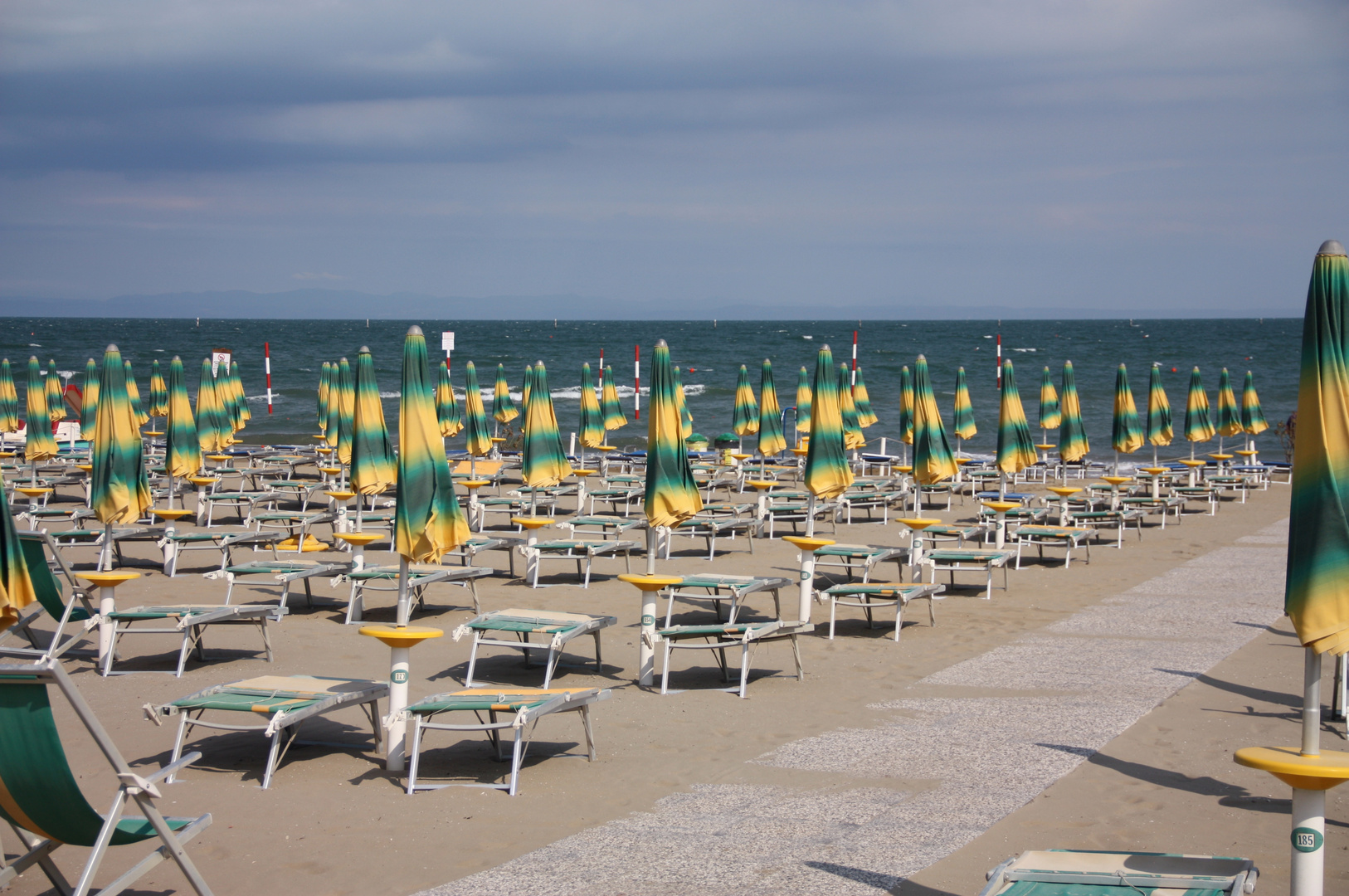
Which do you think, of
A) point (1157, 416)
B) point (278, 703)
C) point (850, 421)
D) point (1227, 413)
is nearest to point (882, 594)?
point (278, 703)

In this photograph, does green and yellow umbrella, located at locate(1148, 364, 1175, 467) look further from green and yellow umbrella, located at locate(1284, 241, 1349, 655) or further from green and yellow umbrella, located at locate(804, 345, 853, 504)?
green and yellow umbrella, located at locate(1284, 241, 1349, 655)

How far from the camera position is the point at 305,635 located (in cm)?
895

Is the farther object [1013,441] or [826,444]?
[1013,441]

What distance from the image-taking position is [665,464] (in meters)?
7.76

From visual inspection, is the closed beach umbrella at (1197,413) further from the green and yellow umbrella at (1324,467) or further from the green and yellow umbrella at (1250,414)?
the green and yellow umbrella at (1324,467)

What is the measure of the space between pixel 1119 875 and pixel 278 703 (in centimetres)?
405

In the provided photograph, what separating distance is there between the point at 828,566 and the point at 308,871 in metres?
8.58

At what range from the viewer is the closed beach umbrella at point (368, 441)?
29.4ft

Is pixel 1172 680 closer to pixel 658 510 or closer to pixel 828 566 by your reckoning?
pixel 658 510

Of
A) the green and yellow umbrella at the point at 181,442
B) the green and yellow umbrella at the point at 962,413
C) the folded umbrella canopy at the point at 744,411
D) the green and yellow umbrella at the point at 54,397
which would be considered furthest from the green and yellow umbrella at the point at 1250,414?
the green and yellow umbrella at the point at 54,397

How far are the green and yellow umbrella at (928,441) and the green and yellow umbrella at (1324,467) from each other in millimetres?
7077

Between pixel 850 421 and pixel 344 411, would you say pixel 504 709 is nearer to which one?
pixel 344 411

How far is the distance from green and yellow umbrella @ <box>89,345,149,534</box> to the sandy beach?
3.95 feet

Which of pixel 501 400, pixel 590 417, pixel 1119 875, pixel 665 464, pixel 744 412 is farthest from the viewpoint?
pixel 501 400
